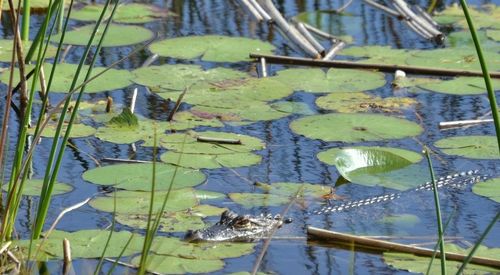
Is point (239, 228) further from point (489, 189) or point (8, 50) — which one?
point (8, 50)

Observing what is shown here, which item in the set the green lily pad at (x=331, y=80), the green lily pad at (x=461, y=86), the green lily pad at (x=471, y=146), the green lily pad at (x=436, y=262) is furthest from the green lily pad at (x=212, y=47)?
the green lily pad at (x=436, y=262)

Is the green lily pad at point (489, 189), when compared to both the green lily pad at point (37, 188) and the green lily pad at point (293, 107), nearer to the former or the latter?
the green lily pad at point (293, 107)

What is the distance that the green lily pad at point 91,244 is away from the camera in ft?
9.14

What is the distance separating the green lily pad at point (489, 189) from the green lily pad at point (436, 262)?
1.46 feet

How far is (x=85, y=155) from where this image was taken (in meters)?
3.62

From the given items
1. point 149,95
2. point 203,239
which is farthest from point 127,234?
point 149,95

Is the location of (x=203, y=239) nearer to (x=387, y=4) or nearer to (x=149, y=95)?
(x=149, y=95)

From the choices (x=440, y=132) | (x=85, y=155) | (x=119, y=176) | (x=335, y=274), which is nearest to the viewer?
(x=335, y=274)

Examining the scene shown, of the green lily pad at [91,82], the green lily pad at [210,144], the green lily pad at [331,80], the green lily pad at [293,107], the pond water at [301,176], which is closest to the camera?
the pond water at [301,176]

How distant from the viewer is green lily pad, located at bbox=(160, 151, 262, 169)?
11.5ft

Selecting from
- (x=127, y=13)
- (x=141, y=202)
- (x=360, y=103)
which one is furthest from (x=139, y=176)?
(x=127, y=13)

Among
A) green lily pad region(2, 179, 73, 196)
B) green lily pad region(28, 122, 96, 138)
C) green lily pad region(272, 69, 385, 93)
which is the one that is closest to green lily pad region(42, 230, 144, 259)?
green lily pad region(2, 179, 73, 196)

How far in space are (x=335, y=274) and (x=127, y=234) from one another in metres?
0.58

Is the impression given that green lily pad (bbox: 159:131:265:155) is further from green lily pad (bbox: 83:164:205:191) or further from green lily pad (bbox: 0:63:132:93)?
green lily pad (bbox: 0:63:132:93)
